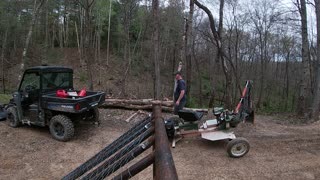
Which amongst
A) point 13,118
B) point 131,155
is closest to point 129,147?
point 131,155

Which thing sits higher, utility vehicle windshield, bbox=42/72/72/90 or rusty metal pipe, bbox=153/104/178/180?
utility vehicle windshield, bbox=42/72/72/90

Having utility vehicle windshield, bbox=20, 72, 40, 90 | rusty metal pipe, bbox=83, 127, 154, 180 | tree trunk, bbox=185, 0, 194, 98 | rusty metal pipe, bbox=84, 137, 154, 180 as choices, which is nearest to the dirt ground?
utility vehicle windshield, bbox=20, 72, 40, 90

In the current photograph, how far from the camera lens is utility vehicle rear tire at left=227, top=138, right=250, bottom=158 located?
22.1ft

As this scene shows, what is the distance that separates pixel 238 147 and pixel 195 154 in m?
1.05

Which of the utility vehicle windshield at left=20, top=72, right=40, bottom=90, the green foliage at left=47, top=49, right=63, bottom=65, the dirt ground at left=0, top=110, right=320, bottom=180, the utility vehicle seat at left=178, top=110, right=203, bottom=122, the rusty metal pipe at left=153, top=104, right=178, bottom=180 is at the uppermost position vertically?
the green foliage at left=47, top=49, right=63, bottom=65

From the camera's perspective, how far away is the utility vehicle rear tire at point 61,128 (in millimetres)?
8336

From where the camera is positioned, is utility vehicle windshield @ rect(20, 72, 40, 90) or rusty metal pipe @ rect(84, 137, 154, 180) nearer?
rusty metal pipe @ rect(84, 137, 154, 180)

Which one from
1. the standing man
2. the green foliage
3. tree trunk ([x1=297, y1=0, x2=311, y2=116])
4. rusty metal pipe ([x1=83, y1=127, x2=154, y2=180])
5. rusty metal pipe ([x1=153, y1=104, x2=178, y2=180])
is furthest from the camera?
the green foliage

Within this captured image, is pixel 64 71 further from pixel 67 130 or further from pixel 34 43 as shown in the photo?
pixel 34 43

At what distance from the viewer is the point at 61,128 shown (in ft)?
28.2

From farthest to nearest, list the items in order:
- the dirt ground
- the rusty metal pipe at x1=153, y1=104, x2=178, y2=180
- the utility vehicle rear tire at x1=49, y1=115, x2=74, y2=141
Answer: the utility vehicle rear tire at x1=49, y1=115, x2=74, y2=141
the dirt ground
the rusty metal pipe at x1=153, y1=104, x2=178, y2=180

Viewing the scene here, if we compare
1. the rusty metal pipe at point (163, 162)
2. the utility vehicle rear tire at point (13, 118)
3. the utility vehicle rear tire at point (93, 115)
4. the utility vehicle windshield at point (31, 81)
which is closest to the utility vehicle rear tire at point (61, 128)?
the utility vehicle rear tire at point (93, 115)

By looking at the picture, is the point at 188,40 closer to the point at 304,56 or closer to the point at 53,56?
the point at 304,56

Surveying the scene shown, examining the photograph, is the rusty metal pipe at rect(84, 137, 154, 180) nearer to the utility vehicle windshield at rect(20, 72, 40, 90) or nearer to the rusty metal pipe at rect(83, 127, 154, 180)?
the rusty metal pipe at rect(83, 127, 154, 180)
